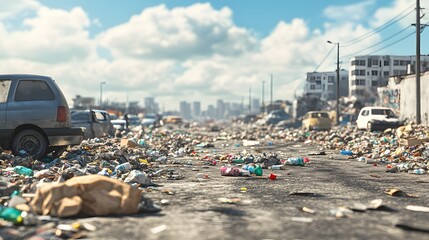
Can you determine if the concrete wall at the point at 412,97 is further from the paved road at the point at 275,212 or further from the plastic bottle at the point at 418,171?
the paved road at the point at 275,212

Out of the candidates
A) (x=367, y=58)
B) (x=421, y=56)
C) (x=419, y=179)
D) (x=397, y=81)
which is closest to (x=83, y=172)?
(x=419, y=179)

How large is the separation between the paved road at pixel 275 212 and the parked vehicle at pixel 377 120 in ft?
54.2

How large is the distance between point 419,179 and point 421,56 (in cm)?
1705

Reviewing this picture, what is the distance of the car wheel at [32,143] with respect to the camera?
984cm

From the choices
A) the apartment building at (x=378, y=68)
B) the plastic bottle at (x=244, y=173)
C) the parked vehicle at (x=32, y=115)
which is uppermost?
the apartment building at (x=378, y=68)

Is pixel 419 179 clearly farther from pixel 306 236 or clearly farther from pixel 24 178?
pixel 24 178

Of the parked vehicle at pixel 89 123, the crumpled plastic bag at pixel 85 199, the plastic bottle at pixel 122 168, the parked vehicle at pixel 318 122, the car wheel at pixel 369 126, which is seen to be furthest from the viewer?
the parked vehicle at pixel 318 122

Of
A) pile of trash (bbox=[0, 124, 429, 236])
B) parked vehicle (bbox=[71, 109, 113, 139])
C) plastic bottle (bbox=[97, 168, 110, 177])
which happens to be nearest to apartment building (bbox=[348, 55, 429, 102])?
pile of trash (bbox=[0, 124, 429, 236])

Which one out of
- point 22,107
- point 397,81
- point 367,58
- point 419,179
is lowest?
point 419,179

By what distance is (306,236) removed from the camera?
424 cm

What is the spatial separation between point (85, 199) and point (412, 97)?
2620 cm

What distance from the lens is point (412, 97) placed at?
1082 inches

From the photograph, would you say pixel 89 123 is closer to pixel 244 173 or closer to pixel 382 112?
pixel 244 173

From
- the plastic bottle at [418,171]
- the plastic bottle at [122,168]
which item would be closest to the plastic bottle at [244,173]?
the plastic bottle at [122,168]
